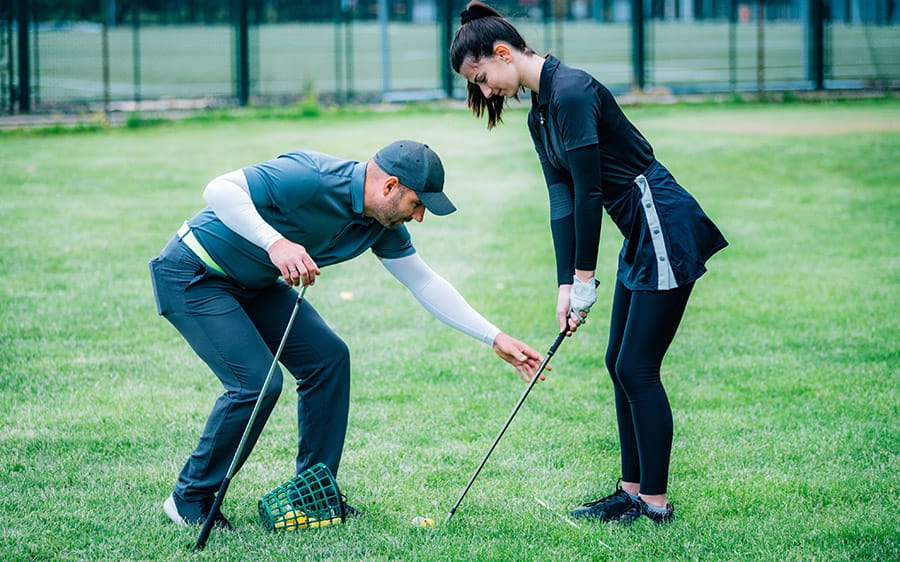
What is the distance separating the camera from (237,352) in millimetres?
4219

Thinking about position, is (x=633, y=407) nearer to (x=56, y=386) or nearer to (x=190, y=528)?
(x=190, y=528)

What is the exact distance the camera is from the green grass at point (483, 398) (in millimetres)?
4363

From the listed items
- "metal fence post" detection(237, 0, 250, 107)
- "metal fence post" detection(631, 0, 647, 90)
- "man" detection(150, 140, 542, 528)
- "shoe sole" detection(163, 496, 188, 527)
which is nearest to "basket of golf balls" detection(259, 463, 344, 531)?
"man" detection(150, 140, 542, 528)

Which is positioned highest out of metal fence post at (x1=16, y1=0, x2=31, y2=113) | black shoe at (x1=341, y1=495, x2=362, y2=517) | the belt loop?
metal fence post at (x1=16, y1=0, x2=31, y2=113)

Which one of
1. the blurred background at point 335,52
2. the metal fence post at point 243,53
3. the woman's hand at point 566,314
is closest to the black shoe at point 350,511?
the woman's hand at point 566,314

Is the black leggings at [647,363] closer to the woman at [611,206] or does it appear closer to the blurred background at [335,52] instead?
the woman at [611,206]

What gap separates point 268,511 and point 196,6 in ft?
71.2

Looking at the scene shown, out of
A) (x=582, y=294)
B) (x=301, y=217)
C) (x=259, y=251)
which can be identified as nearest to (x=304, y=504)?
(x=259, y=251)

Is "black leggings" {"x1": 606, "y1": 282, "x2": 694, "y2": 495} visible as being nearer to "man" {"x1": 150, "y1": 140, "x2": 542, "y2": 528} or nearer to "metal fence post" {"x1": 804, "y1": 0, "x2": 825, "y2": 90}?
"man" {"x1": 150, "y1": 140, "x2": 542, "y2": 528}

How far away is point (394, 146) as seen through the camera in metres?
4.21

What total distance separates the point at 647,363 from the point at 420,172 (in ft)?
3.61

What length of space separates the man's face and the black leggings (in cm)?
85

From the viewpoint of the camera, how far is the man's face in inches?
164

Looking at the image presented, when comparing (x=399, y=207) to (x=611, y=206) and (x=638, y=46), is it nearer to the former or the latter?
(x=611, y=206)
